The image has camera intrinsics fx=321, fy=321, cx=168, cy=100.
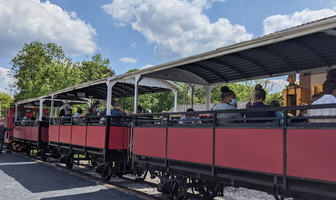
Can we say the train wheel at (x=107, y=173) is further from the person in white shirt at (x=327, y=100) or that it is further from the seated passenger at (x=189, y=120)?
the person in white shirt at (x=327, y=100)

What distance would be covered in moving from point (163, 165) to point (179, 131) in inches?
31.9

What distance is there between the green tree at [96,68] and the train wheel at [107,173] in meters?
34.7

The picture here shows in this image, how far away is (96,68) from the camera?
45.5 m

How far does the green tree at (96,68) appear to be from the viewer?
44.1 m

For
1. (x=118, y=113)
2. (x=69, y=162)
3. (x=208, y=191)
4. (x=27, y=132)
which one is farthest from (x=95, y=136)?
(x=27, y=132)

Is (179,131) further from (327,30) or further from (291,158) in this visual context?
(327,30)

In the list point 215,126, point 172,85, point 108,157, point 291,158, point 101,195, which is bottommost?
point 101,195

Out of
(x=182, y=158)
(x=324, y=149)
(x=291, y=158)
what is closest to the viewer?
(x=324, y=149)

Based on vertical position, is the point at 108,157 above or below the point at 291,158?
below

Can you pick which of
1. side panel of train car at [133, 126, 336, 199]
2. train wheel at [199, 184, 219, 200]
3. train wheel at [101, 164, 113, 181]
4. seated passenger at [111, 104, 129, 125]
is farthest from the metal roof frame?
train wheel at [101, 164, 113, 181]

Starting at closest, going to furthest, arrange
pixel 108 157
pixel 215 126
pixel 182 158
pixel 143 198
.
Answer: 1. pixel 215 126
2. pixel 182 158
3. pixel 143 198
4. pixel 108 157

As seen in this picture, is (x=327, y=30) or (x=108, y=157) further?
(x=108, y=157)

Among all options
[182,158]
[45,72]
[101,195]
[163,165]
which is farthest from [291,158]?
[45,72]

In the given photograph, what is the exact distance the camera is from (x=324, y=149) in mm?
3330
